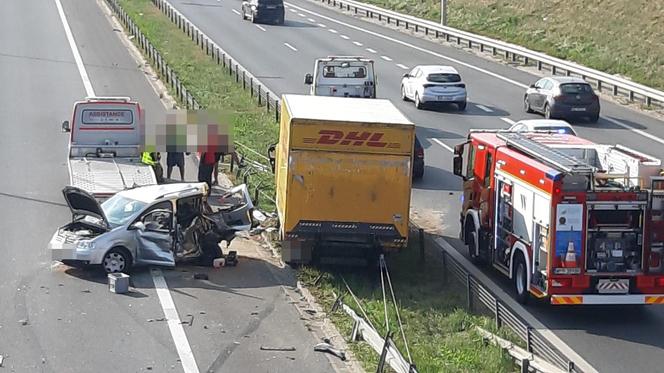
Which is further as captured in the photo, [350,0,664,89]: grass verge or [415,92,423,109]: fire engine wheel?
[350,0,664,89]: grass verge

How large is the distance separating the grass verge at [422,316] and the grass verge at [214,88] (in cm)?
522

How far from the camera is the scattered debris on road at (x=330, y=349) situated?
15094 mm

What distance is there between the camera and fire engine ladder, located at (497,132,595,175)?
16.9 metres

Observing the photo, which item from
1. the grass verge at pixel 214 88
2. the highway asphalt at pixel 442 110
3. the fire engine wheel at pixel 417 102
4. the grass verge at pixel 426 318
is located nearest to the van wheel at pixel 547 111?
the highway asphalt at pixel 442 110

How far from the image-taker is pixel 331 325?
16.5 m

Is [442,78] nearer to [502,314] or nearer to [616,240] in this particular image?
[616,240]

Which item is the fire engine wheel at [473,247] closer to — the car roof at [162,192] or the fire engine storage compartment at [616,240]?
the fire engine storage compartment at [616,240]

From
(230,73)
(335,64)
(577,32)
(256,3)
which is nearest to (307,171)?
(335,64)

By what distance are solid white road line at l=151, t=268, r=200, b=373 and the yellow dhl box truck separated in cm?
215

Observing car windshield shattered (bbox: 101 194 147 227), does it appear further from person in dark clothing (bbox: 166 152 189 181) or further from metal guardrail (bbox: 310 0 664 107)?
metal guardrail (bbox: 310 0 664 107)

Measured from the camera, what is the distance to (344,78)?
3381 centimetres

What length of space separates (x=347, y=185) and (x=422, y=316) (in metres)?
2.93

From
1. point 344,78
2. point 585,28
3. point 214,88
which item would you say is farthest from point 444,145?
point 585,28

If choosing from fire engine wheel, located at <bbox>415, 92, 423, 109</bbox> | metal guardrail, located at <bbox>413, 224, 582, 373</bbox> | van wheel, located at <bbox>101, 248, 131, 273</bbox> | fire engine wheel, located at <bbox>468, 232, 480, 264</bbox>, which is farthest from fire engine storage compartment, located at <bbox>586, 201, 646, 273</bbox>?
fire engine wheel, located at <bbox>415, 92, 423, 109</bbox>
